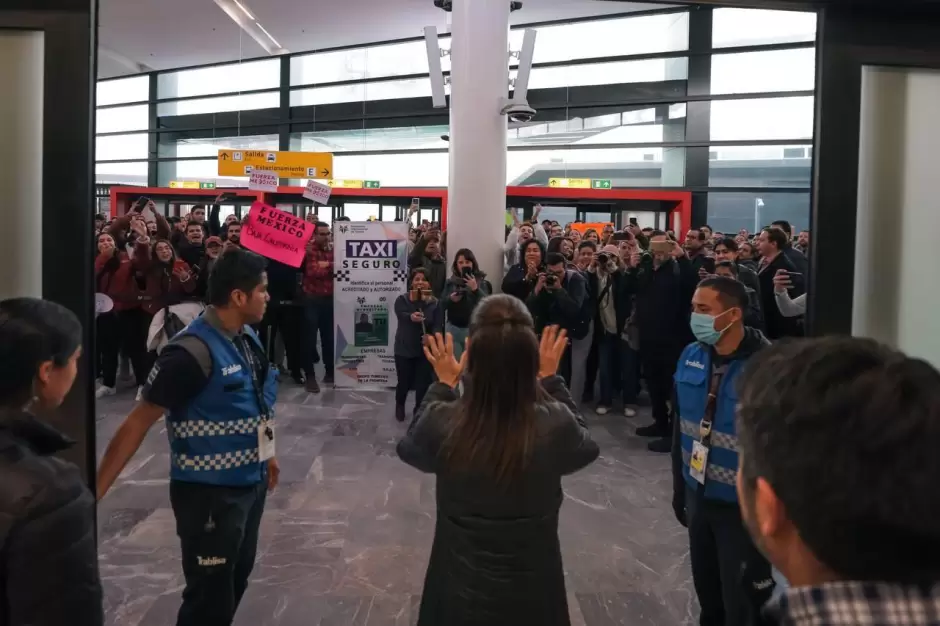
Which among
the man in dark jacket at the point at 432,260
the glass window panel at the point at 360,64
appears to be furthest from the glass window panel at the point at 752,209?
the man in dark jacket at the point at 432,260

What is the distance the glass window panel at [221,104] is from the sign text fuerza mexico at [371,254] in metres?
11.5

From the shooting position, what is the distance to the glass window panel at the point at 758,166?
13047 millimetres

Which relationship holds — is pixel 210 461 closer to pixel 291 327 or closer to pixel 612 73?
pixel 291 327

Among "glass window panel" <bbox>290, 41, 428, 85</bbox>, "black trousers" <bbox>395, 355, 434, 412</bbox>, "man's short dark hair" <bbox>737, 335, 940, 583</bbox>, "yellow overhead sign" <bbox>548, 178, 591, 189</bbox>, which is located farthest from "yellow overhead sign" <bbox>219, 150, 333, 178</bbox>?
"man's short dark hair" <bbox>737, 335, 940, 583</bbox>

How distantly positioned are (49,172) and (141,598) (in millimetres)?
2158

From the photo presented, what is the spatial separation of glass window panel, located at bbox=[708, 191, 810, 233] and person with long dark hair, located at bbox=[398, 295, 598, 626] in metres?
13.0

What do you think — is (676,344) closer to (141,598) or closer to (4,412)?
(141,598)

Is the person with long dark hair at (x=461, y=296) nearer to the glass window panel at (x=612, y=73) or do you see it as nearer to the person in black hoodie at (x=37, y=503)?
the person in black hoodie at (x=37, y=503)

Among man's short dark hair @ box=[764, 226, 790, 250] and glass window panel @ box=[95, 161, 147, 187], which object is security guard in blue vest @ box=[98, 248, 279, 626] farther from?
glass window panel @ box=[95, 161, 147, 187]

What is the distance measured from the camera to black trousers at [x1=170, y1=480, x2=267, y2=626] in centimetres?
206

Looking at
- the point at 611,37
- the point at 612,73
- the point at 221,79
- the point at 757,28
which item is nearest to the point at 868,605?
the point at 757,28

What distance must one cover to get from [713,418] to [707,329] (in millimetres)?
350

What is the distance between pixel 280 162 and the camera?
1122cm

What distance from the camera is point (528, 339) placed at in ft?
5.35
